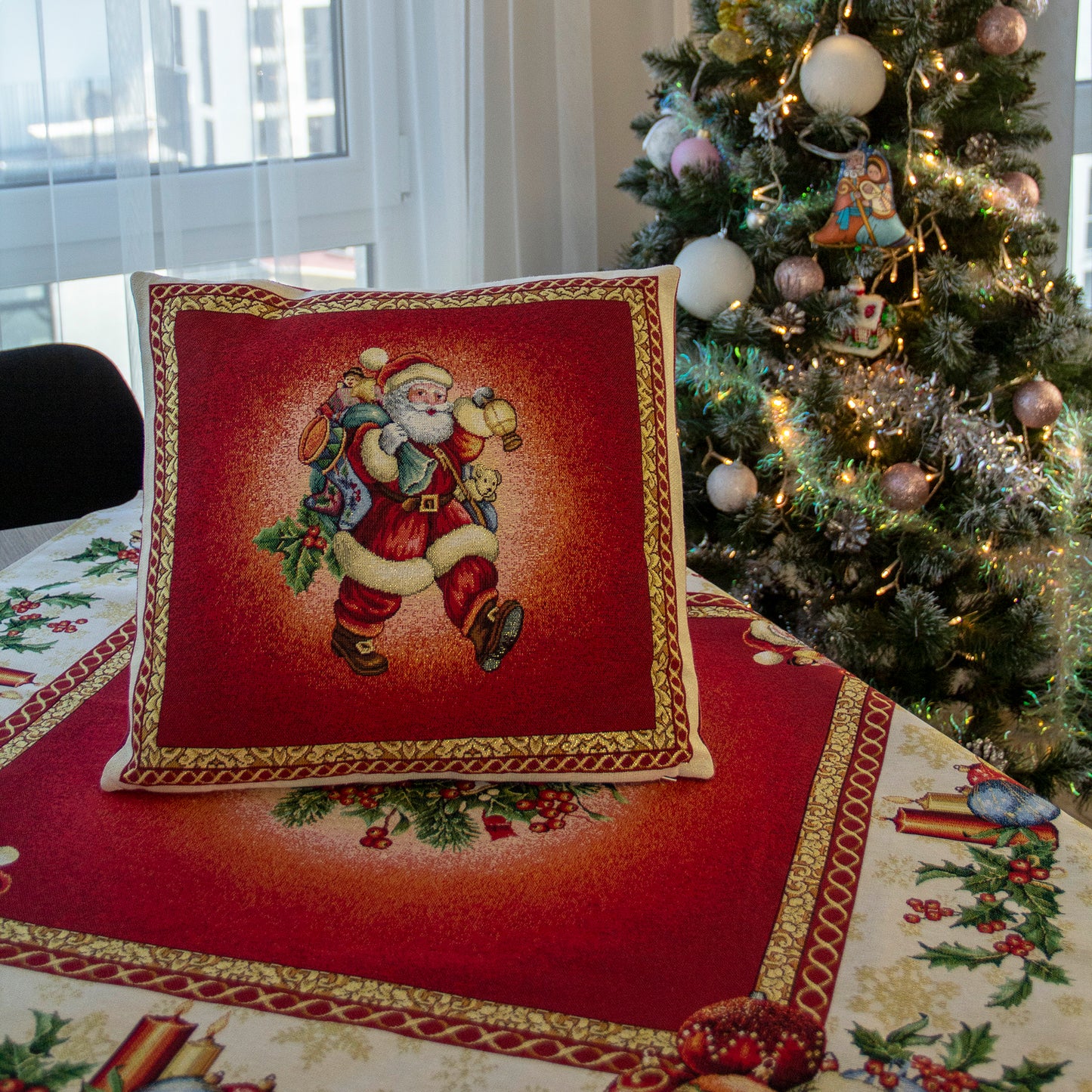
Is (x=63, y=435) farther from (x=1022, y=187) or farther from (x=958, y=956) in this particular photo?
(x=1022, y=187)

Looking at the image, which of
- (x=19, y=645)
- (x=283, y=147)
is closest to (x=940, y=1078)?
(x=19, y=645)

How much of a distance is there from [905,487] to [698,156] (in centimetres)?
54

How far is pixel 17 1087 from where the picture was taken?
0.57 m

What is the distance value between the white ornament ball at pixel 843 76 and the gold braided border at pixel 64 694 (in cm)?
106

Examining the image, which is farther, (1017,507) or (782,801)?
(1017,507)

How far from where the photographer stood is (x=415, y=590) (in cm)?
79

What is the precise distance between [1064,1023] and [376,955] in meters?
0.39

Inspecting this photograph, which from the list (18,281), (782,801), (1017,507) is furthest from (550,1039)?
(18,281)

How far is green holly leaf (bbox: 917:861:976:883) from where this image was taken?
2.35ft

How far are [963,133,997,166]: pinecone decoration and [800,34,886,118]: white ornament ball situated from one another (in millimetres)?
195

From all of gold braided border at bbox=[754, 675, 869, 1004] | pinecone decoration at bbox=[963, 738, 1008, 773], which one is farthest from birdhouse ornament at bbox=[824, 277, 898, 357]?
gold braided border at bbox=[754, 675, 869, 1004]

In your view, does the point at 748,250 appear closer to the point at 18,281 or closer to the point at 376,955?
the point at 18,281

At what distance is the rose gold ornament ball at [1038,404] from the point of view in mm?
1546

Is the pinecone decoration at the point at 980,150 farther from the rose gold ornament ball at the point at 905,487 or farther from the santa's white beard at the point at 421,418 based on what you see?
the santa's white beard at the point at 421,418
